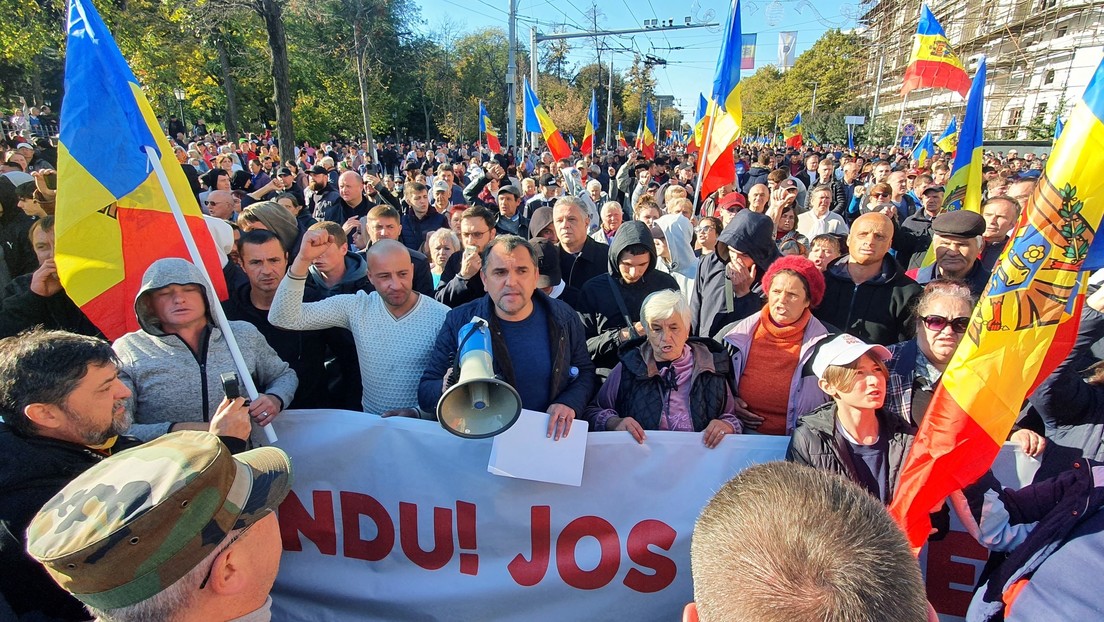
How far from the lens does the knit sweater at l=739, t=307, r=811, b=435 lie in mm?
2689

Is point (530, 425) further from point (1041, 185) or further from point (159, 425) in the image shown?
point (1041, 185)

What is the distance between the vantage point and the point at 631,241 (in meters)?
3.50

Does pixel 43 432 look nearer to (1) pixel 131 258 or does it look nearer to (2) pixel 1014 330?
(1) pixel 131 258

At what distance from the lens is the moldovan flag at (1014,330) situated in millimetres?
1875

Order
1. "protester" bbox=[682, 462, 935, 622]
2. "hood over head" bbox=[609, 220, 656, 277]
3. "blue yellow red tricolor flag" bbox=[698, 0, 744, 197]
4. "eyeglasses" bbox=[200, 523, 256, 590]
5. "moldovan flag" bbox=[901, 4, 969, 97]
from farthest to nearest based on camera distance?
1. "moldovan flag" bbox=[901, 4, 969, 97]
2. "blue yellow red tricolor flag" bbox=[698, 0, 744, 197]
3. "hood over head" bbox=[609, 220, 656, 277]
4. "eyeglasses" bbox=[200, 523, 256, 590]
5. "protester" bbox=[682, 462, 935, 622]

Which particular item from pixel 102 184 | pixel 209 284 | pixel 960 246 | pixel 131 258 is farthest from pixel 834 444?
pixel 102 184

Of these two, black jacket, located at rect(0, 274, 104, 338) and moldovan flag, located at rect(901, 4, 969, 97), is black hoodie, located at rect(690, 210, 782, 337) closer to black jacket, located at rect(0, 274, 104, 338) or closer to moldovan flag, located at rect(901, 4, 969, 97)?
black jacket, located at rect(0, 274, 104, 338)

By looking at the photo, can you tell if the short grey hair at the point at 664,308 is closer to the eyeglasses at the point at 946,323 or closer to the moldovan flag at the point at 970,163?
the eyeglasses at the point at 946,323

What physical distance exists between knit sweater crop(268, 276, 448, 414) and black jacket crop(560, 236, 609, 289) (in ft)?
6.35

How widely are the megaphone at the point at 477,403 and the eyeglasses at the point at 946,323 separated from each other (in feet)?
6.25

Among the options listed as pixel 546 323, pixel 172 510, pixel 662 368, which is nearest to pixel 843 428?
pixel 662 368

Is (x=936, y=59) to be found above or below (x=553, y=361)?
above

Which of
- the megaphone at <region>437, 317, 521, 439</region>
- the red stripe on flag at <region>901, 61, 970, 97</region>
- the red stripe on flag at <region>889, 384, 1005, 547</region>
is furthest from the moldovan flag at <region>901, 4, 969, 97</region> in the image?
the megaphone at <region>437, 317, 521, 439</region>

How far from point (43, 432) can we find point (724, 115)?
19.0 ft
